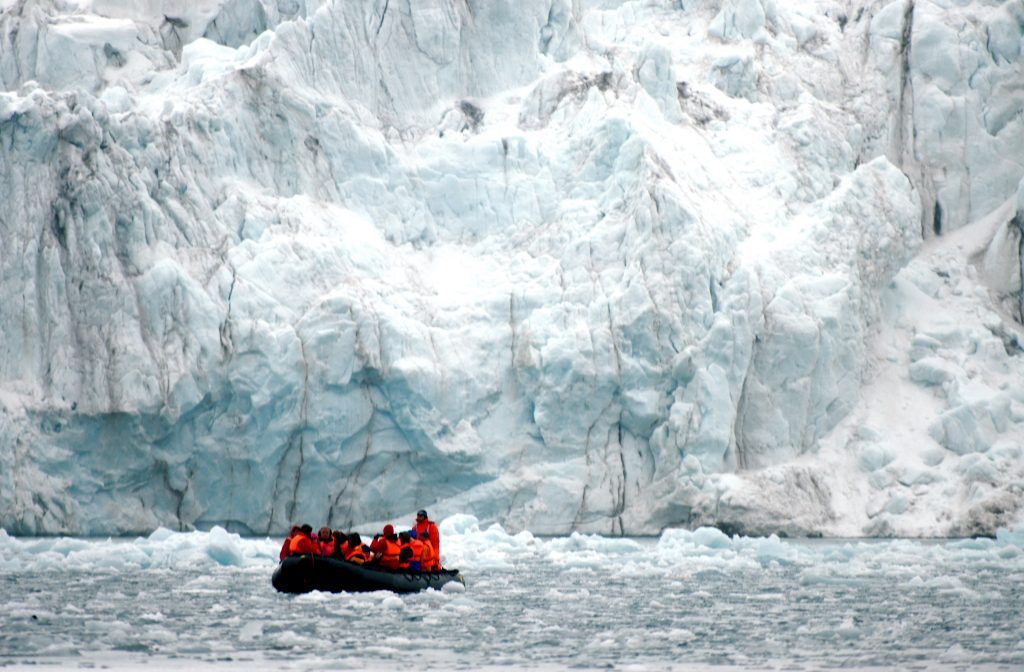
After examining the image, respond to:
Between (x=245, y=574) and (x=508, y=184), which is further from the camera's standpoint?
(x=508, y=184)

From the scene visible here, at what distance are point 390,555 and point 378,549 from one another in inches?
13.6

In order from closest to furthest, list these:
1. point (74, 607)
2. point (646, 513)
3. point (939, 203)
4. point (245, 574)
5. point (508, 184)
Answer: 1. point (74, 607)
2. point (245, 574)
3. point (646, 513)
4. point (508, 184)
5. point (939, 203)

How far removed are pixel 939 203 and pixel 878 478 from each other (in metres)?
8.20

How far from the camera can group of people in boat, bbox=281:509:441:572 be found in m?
18.2

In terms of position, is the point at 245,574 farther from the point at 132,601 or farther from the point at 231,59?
the point at 231,59

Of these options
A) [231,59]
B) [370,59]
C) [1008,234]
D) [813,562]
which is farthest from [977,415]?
[231,59]

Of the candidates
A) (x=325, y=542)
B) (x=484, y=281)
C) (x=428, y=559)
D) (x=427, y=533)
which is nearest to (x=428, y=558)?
(x=428, y=559)

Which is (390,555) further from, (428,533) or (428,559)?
(428,533)

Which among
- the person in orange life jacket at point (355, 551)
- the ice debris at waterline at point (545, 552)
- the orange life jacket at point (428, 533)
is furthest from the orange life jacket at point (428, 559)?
the ice debris at waterline at point (545, 552)

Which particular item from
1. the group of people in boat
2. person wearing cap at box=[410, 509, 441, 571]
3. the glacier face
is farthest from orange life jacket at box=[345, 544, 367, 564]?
the glacier face

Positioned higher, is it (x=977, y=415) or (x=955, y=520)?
(x=977, y=415)

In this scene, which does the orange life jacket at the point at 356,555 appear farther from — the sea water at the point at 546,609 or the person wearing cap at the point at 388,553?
the sea water at the point at 546,609

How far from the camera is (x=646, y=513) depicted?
2820 centimetres

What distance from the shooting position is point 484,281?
3009cm
